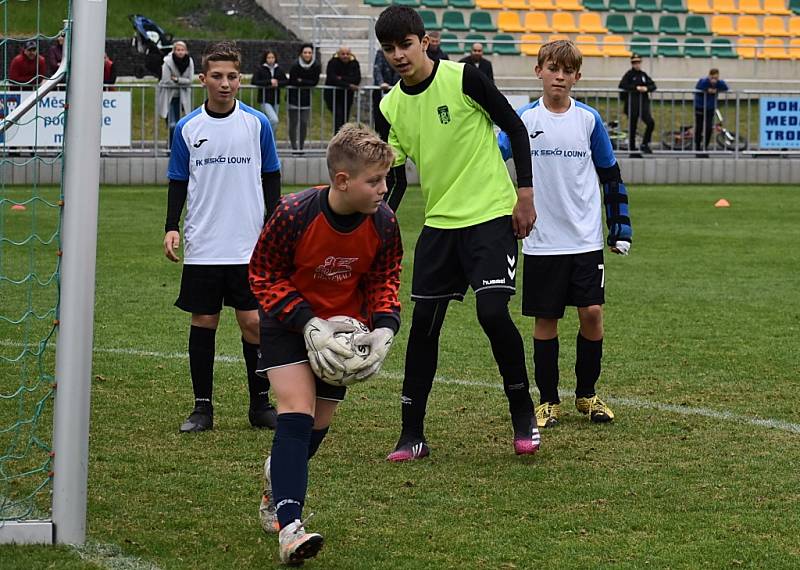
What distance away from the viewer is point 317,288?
14.9ft

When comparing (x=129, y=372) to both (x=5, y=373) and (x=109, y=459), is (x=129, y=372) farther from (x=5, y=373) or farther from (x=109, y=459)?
(x=109, y=459)

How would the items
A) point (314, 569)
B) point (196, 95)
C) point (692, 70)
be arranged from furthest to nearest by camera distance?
point (692, 70) → point (196, 95) → point (314, 569)

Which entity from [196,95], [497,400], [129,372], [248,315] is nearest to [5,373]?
[129,372]

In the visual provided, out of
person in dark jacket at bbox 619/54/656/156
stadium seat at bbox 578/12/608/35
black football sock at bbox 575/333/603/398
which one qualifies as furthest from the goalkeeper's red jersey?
stadium seat at bbox 578/12/608/35

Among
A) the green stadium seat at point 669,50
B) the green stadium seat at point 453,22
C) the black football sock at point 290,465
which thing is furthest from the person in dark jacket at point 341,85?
the black football sock at point 290,465

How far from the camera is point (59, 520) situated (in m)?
4.38

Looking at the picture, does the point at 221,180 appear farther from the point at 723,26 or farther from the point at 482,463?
the point at 723,26

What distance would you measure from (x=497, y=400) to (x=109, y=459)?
2207mm

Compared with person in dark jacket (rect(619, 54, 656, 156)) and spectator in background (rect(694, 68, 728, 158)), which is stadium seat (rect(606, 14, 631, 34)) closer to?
spectator in background (rect(694, 68, 728, 158))

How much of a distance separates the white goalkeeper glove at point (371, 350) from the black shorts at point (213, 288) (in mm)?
2026

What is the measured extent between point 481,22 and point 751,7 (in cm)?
758

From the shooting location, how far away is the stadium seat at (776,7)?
1326 inches

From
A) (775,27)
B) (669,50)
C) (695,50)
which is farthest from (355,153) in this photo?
(775,27)

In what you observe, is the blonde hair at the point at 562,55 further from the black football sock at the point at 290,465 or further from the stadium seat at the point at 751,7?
the stadium seat at the point at 751,7
